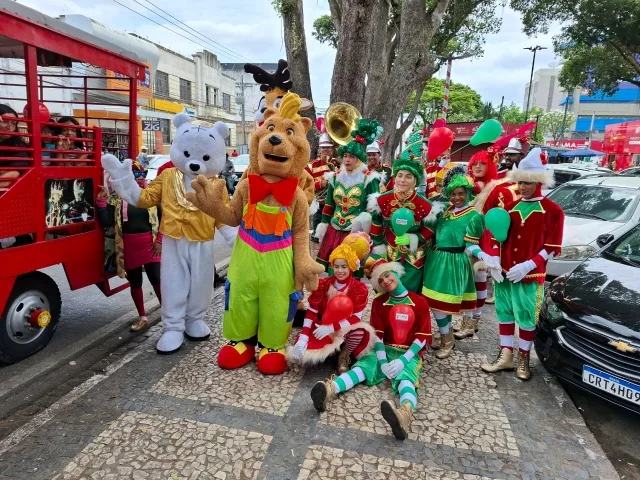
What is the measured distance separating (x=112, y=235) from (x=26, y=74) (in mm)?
1489

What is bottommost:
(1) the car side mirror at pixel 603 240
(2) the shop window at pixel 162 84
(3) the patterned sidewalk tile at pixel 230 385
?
(3) the patterned sidewalk tile at pixel 230 385

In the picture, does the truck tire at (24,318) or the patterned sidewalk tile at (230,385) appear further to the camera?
the truck tire at (24,318)

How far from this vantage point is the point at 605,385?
2926mm

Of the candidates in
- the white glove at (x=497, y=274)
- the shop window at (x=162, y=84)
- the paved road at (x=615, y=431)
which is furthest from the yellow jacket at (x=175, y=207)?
the shop window at (x=162, y=84)

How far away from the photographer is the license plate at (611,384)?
2.79 metres

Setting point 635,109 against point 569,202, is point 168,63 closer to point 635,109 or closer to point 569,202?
point 569,202

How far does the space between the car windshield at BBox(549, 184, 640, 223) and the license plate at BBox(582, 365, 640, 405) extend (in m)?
3.91

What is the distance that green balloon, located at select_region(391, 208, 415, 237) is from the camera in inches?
140

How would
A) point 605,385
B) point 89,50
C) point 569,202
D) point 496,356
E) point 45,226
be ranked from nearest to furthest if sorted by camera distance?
point 605,385, point 45,226, point 89,50, point 496,356, point 569,202

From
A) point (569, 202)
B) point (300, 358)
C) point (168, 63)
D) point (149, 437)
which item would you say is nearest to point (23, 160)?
point (149, 437)

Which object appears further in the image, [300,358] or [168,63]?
[168,63]

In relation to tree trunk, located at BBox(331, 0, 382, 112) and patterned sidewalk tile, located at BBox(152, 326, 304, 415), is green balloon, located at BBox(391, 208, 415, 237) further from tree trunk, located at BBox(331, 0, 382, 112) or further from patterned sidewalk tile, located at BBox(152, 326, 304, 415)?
tree trunk, located at BBox(331, 0, 382, 112)

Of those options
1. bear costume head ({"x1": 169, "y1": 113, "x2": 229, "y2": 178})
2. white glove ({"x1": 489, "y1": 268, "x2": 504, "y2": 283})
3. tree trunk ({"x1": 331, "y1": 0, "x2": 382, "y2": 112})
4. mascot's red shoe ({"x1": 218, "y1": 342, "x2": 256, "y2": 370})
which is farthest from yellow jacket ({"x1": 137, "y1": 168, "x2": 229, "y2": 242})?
tree trunk ({"x1": 331, "y1": 0, "x2": 382, "y2": 112})

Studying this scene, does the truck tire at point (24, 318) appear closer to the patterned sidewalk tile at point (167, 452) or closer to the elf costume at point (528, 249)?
the patterned sidewalk tile at point (167, 452)
